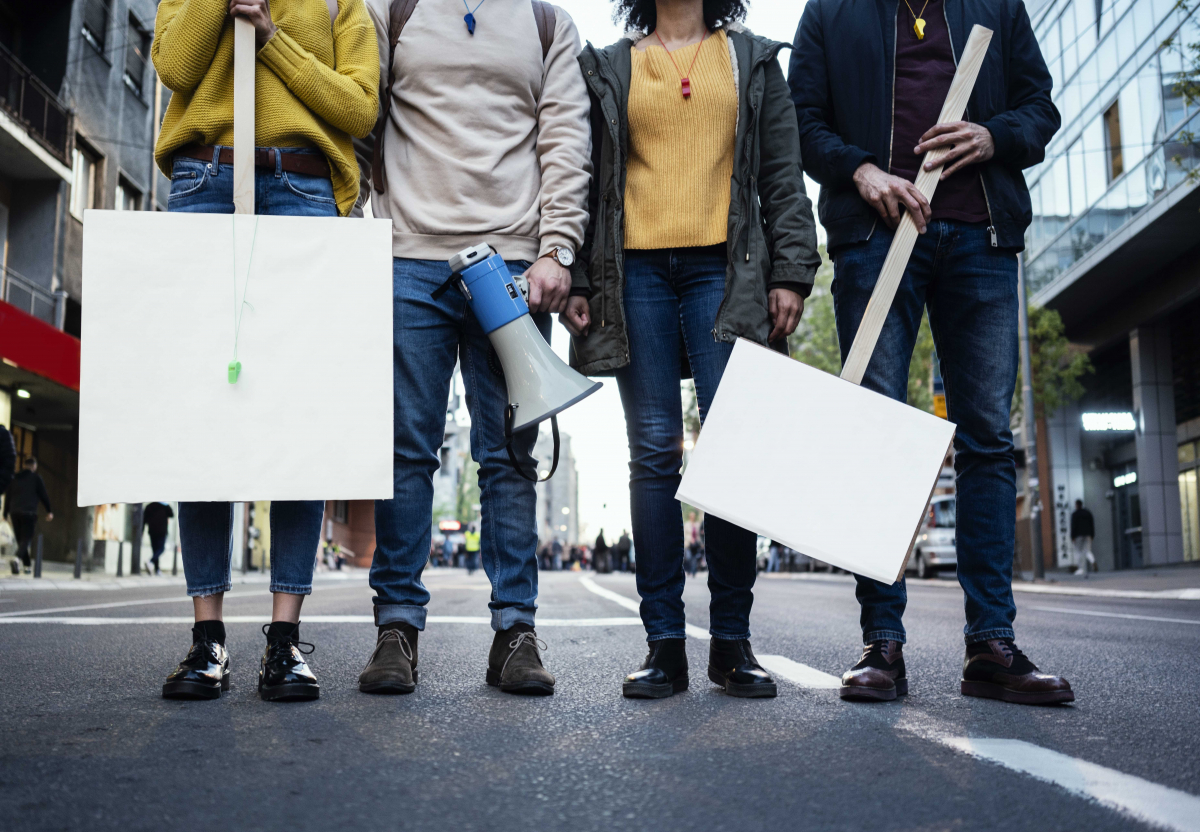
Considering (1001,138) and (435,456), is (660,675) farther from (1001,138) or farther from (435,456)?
(1001,138)

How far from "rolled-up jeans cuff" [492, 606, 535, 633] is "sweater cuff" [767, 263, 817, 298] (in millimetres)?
1217

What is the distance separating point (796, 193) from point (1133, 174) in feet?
79.7

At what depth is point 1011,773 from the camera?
1951 mm

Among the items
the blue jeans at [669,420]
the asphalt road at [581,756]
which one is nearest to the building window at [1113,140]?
the asphalt road at [581,756]

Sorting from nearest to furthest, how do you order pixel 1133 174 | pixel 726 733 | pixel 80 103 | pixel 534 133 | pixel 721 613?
pixel 726 733 < pixel 721 613 < pixel 534 133 < pixel 80 103 < pixel 1133 174

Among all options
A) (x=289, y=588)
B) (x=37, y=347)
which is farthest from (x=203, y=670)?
(x=37, y=347)

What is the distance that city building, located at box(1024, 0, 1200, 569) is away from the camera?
924 inches

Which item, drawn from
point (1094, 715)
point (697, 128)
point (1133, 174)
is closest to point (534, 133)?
point (697, 128)

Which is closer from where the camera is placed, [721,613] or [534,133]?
[721,613]

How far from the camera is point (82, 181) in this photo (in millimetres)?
22516

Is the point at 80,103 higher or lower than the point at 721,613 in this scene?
higher

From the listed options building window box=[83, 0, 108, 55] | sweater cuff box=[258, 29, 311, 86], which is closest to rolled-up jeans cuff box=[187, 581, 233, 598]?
sweater cuff box=[258, 29, 311, 86]

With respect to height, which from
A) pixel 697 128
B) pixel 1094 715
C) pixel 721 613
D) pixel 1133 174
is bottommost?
pixel 1094 715

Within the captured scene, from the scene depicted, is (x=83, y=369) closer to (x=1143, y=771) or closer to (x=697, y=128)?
(x=697, y=128)
